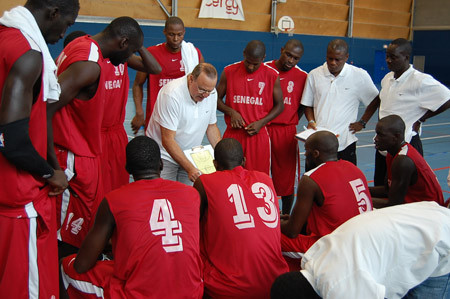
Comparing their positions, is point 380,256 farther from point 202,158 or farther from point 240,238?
point 202,158

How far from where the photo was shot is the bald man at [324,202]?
3.26m

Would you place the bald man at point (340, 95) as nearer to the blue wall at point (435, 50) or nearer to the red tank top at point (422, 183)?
the red tank top at point (422, 183)

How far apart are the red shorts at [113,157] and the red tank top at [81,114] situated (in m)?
0.99

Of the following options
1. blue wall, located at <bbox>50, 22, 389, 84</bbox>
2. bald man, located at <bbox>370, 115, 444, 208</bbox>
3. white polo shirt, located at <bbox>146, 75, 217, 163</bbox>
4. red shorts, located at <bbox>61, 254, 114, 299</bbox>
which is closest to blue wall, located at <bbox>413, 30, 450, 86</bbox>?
blue wall, located at <bbox>50, 22, 389, 84</bbox>

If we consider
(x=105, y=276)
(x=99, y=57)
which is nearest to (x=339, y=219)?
Answer: (x=105, y=276)

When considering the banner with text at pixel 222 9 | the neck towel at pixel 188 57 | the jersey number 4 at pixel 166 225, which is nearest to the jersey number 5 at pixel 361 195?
the jersey number 4 at pixel 166 225

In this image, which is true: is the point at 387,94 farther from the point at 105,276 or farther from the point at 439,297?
the point at 105,276

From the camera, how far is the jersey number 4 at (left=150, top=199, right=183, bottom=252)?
256 cm

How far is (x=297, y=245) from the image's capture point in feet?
11.1

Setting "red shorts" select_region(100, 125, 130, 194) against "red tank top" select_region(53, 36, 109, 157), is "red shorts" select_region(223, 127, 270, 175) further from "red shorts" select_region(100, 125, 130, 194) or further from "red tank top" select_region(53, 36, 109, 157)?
"red tank top" select_region(53, 36, 109, 157)

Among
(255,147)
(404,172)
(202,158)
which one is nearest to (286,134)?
(255,147)

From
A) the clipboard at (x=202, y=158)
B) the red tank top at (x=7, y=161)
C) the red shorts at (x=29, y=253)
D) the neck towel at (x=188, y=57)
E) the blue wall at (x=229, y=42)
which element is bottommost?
the red shorts at (x=29, y=253)

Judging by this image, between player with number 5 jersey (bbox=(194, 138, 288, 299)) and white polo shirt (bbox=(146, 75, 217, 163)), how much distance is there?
1273mm

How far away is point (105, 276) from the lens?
2.75m
